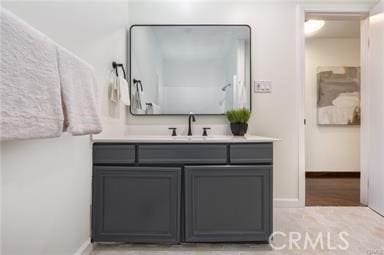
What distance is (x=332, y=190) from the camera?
3.56 meters

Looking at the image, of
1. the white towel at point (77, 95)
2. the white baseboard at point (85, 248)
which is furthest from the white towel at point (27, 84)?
the white baseboard at point (85, 248)

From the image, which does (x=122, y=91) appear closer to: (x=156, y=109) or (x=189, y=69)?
(x=156, y=109)

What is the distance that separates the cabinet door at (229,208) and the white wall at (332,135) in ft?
9.59

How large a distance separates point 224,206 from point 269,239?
15.1 inches

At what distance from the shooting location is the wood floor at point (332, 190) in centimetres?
301

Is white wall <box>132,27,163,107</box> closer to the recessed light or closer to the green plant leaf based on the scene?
the green plant leaf

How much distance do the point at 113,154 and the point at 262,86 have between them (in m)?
1.60

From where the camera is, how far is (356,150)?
172 inches

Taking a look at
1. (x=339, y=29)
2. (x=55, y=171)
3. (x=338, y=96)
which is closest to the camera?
(x=55, y=171)

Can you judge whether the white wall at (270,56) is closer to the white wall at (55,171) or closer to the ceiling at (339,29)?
the white wall at (55,171)

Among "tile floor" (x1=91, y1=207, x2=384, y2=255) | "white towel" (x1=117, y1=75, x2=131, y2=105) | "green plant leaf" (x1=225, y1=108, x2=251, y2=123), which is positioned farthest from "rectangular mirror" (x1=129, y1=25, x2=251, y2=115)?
"tile floor" (x1=91, y1=207, x2=384, y2=255)

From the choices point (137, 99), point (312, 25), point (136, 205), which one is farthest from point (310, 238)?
point (312, 25)

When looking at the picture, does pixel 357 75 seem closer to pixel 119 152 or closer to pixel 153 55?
pixel 153 55

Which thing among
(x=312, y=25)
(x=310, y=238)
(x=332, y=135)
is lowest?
(x=310, y=238)
